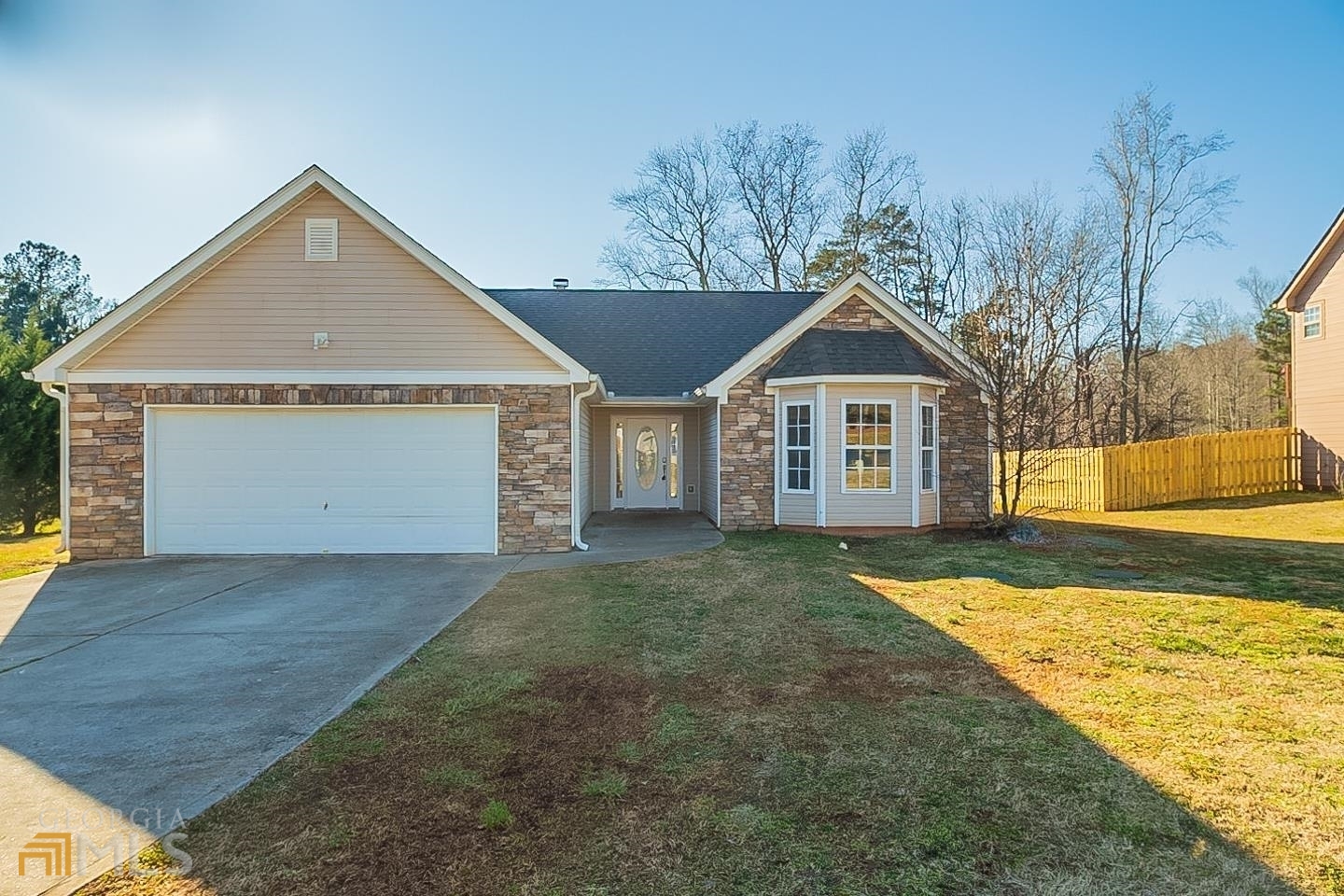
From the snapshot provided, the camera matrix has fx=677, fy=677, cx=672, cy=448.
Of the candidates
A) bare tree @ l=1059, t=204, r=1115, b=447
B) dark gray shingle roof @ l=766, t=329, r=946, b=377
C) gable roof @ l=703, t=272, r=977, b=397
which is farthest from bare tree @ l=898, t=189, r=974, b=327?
dark gray shingle roof @ l=766, t=329, r=946, b=377

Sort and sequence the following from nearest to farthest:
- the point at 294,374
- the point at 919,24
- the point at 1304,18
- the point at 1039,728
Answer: the point at 1039,728, the point at 294,374, the point at 1304,18, the point at 919,24

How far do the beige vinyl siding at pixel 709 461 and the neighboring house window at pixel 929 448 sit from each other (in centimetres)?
359

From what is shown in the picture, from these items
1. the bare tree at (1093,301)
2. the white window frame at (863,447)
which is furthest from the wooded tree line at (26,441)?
the bare tree at (1093,301)

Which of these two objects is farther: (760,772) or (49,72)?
(49,72)

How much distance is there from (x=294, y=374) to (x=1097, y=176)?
95.4 feet

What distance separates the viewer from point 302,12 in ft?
25.5

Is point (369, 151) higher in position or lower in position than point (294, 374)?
higher

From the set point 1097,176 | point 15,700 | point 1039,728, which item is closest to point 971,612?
point 1039,728

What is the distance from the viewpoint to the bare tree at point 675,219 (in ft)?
98.1

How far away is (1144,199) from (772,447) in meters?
23.7

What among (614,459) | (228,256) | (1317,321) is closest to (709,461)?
(614,459)

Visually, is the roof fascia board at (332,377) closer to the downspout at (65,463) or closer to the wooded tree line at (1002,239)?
the downspout at (65,463)

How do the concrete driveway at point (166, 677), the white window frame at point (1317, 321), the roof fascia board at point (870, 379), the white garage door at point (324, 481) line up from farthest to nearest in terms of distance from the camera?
the white window frame at point (1317, 321) < the roof fascia board at point (870, 379) < the white garage door at point (324, 481) < the concrete driveway at point (166, 677)

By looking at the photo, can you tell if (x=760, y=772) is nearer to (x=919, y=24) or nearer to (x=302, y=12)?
(x=302, y=12)
